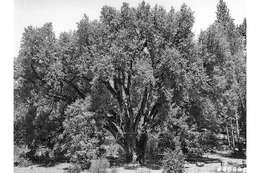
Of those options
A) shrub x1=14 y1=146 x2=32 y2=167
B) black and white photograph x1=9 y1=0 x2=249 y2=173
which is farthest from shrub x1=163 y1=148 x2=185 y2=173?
A: shrub x1=14 y1=146 x2=32 y2=167

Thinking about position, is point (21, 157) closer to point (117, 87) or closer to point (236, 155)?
point (117, 87)

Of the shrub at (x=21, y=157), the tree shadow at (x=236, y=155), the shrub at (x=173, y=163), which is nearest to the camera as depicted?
the shrub at (x=173, y=163)

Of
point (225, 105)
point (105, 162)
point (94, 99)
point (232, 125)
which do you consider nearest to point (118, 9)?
point (94, 99)

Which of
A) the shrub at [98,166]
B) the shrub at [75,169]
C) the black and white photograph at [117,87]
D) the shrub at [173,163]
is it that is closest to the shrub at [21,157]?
the black and white photograph at [117,87]

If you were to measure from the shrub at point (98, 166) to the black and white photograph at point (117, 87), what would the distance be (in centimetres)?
7

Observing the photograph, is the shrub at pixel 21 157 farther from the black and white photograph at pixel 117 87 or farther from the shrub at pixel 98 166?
the shrub at pixel 98 166

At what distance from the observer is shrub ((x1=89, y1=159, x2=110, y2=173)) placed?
25909 mm

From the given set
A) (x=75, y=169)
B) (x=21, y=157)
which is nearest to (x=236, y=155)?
(x=75, y=169)

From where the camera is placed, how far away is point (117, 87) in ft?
106

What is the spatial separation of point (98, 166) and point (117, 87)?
8.22m

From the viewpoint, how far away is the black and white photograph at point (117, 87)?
2875cm

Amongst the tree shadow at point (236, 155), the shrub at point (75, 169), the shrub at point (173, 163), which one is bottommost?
the tree shadow at point (236, 155)

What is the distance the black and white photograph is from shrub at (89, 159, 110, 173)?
74 mm

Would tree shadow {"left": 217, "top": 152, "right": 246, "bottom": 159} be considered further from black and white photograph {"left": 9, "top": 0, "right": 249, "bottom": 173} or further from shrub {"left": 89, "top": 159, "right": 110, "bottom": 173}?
shrub {"left": 89, "top": 159, "right": 110, "bottom": 173}
